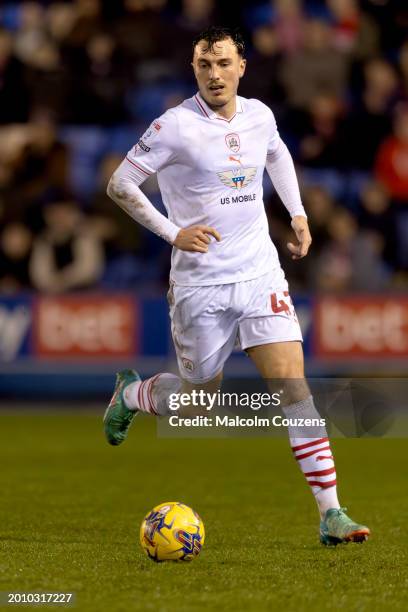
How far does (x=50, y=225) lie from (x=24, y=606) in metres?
9.45

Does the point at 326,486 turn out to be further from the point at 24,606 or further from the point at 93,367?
the point at 93,367

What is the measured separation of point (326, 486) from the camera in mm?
6129

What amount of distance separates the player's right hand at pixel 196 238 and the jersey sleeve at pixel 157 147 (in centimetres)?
39

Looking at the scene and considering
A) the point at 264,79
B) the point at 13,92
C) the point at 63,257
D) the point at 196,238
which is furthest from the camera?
the point at 13,92

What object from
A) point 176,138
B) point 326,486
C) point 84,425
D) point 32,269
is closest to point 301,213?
point 176,138

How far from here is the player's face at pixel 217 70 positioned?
20.2 feet

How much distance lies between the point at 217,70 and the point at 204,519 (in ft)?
8.36

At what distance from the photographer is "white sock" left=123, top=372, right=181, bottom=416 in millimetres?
6672

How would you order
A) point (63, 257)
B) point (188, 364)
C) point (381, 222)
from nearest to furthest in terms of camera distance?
1. point (188, 364)
2. point (63, 257)
3. point (381, 222)

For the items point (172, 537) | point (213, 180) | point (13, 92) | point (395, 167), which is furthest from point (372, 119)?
point (172, 537)

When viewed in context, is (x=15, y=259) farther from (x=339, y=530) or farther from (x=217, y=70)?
(x=339, y=530)

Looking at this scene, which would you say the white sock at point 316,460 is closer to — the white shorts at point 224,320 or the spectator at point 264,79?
the white shorts at point 224,320

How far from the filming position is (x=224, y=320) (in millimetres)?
6352

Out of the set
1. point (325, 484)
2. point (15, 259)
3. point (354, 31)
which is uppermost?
point (354, 31)
